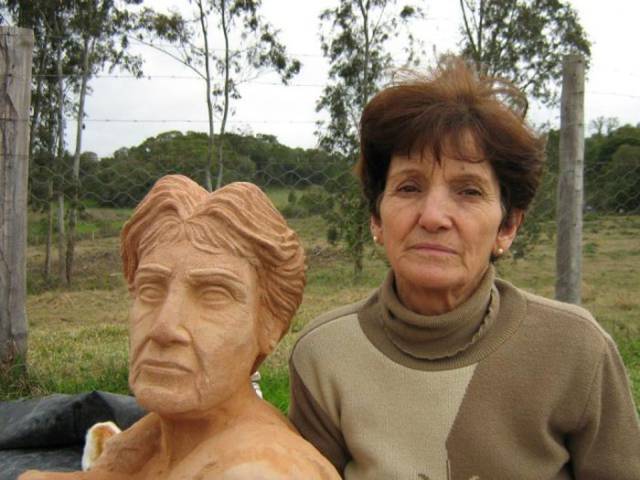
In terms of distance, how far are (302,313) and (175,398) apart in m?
5.15

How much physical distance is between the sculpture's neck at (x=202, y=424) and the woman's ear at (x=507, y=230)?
0.80 m

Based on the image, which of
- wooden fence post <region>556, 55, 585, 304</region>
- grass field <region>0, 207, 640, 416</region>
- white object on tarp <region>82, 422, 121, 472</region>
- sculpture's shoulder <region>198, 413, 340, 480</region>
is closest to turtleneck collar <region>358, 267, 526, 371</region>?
sculpture's shoulder <region>198, 413, 340, 480</region>

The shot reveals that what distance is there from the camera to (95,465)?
2062mm

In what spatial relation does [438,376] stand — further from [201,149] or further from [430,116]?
[201,149]

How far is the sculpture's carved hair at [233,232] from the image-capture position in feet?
5.90

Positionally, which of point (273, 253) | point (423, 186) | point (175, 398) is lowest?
point (175, 398)

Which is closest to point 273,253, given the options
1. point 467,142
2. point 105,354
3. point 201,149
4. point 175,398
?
point 175,398

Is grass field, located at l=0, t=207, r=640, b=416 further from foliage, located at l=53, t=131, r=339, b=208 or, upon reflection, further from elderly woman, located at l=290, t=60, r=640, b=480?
elderly woman, located at l=290, t=60, r=640, b=480

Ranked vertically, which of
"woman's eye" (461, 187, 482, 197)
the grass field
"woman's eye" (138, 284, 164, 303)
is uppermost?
"woman's eye" (461, 187, 482, 197)

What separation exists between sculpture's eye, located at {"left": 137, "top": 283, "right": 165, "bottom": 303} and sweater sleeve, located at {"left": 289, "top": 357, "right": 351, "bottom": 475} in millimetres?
529

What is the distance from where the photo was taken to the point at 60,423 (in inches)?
129

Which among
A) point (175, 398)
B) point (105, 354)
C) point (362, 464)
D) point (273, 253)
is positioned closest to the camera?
point (175, 398)

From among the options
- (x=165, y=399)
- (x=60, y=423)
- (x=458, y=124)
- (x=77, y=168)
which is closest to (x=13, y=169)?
(x=60, y=423)

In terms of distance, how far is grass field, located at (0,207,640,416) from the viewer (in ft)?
15.2
